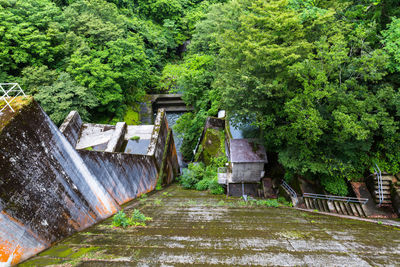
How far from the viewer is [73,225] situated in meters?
4.67

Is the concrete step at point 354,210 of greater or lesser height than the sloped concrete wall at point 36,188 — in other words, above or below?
below

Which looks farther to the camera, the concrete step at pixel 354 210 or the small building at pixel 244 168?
the small building at pixel 244 168

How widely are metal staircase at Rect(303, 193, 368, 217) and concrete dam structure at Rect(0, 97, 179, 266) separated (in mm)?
9218

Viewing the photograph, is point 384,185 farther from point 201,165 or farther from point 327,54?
point 201,165

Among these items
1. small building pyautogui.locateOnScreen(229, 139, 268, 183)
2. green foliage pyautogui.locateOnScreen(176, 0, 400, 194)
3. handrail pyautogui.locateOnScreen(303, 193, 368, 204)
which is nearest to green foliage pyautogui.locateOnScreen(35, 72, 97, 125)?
green foliage pyautogui.locateOnScreen(176, 0, 400, 194)

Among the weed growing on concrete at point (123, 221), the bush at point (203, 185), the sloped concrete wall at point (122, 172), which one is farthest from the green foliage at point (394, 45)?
the sloped concrete wall at point (122, 172)

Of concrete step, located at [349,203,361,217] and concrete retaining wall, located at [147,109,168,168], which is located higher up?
concrete retaining wall, located at [147,109,168,168]

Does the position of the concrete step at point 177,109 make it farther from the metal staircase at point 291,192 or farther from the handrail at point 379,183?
the handrail at point 379,183

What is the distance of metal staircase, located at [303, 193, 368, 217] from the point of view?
889cm

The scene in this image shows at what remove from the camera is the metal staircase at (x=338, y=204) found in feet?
29.2

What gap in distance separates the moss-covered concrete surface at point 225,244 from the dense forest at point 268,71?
3.82 meters

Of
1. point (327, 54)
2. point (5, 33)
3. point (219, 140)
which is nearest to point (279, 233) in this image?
point (327, 54)

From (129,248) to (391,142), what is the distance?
440 inches

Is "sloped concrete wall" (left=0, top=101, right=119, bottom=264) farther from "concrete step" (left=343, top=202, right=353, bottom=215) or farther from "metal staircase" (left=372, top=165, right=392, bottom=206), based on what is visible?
"metal staircase" (left=372, top=165, right=392, bottom=206)
